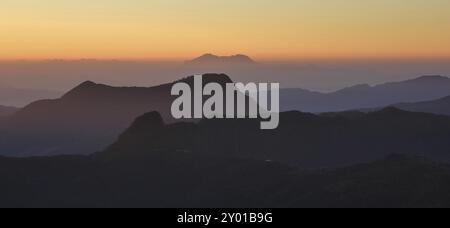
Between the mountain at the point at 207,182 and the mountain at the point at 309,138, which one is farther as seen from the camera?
the mountain at the point at 309,138

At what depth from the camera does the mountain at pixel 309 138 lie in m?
164

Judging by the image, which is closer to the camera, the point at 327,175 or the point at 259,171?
the point at 327,175

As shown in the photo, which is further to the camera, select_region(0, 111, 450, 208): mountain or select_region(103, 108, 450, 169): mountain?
select_region(103, 108, 450, 169): mountain

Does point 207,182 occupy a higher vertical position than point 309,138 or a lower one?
lower

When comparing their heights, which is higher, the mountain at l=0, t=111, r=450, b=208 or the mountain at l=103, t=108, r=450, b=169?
the mountain at l=103, t=108, r=450, b=169

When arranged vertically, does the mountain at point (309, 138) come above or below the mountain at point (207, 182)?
above

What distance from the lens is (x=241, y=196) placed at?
99.6 metres

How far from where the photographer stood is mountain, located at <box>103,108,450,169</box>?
164500mm

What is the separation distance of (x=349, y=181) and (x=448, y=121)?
395ft

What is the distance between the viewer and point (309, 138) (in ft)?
591

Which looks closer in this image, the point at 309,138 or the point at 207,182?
the point at 207,182

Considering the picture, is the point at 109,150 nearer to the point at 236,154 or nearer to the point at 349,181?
the point at 236,154
